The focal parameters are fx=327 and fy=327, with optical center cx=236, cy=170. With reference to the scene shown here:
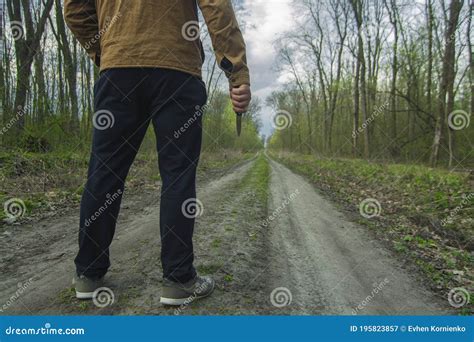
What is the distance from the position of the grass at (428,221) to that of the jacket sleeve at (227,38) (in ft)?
7.89

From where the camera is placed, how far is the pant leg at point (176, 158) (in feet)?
6.25

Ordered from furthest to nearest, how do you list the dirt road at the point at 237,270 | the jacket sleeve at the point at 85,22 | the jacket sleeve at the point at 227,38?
the jacket sleeve at the point at 85,22 < the dirt road at the point at 237,270 < the jacket sleeve at the point at 227,38

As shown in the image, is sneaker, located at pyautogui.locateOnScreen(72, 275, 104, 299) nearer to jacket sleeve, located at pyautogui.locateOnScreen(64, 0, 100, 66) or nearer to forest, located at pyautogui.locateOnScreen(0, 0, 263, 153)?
jacket sleeve, located at pyautogui.locateOnScreen(64, 0, 100, 66)

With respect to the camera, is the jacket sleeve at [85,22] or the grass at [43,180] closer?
the jacket sleeve at [85,22]

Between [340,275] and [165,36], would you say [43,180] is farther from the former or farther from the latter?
[340,275]

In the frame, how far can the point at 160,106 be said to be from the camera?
76.2 inches

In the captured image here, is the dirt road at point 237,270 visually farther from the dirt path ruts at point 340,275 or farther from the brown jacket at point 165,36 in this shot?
the brown jacket at point 165,36

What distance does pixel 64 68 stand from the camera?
10906 millimetres

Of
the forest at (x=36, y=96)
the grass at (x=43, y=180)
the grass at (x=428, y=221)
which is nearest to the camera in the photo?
the grass at (x=428, y=221)

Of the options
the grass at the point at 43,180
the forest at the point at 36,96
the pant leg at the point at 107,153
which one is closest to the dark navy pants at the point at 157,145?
the pant leg at the point at 107,153

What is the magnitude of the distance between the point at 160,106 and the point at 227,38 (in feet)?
1.83

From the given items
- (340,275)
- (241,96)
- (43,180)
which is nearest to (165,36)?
(241,96)

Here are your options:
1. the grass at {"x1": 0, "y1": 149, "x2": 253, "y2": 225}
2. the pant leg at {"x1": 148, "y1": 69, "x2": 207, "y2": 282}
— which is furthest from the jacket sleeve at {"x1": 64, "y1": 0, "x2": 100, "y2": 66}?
the grass at {"x1": 0, "y1": 149, "x2": 253, "y2": 225}

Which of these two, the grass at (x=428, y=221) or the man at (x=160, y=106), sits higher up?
the man at (x=160, y=106)
